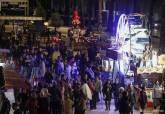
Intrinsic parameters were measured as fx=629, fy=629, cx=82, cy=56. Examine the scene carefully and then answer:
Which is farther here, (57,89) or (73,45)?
(73,45)

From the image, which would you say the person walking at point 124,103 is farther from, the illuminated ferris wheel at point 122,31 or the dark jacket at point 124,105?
the illuminated ferris wheel at point 122,31

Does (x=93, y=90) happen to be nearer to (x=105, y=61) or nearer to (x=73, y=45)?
(x=105, y=61)

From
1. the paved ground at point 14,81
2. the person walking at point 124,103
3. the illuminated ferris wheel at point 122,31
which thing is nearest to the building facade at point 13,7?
the illuminated ferris wheel at point 122,31

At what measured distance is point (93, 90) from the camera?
1133 inches

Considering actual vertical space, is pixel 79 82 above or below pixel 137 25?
below

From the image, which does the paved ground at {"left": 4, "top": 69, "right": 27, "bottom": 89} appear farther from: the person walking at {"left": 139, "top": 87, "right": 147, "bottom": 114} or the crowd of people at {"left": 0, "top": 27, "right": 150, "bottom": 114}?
the person walking at {"left": 139, "top": 87, "right": 147, "bottom": 114}

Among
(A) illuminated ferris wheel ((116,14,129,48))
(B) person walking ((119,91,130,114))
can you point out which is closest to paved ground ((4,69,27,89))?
(B) person walking ((119,91,130,114))

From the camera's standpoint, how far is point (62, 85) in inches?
1019

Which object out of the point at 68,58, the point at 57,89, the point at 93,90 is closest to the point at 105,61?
the point at 68,58

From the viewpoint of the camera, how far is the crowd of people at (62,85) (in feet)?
79.5

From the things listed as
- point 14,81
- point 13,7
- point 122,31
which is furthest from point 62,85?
point 13,7

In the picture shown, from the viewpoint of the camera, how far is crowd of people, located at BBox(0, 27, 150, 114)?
24.2m

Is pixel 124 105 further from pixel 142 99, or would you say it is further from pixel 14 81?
pixel 14 81

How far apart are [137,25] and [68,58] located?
6236 mm
